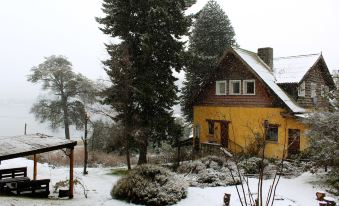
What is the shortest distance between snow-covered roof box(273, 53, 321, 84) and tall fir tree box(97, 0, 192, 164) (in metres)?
8.45

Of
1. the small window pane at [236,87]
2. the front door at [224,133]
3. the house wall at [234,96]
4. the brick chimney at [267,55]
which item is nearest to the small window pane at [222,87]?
the house wall at [234,96]

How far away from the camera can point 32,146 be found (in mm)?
13641

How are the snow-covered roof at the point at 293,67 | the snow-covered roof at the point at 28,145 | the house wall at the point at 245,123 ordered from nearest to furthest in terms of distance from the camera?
the snow-covered roof at the point at 28,145
the house wall at the point at 245,123
the snow-covered roof at the point at 293,67

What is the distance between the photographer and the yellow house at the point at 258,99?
2308 centimetres

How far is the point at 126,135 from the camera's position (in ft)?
66.0

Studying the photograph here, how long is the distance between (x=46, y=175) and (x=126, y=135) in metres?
5.19

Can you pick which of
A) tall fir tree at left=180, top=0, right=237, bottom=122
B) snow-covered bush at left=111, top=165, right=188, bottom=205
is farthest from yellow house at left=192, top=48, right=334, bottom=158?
snow-covered bush at left=111, top=165, right=188, bottom=205

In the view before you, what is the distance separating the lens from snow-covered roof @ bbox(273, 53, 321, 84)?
24.9 meters

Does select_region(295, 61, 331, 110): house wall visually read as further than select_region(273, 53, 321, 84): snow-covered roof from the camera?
Yes

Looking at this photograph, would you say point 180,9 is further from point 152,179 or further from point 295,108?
point 152,179

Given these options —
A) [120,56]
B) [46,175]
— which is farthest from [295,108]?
[46,175]

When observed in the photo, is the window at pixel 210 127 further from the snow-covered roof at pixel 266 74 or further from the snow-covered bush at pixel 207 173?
the snow-covered bush at pixel 207 173

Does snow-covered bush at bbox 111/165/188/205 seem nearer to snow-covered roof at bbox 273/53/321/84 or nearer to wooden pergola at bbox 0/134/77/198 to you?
wooden pergola at bbox 0/134/77/198

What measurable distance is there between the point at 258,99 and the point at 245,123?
2.06 m
